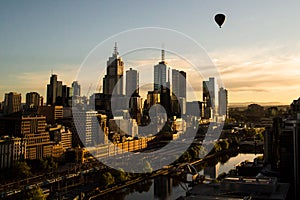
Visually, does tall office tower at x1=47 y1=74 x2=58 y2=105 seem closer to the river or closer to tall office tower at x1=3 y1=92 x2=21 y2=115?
tall office tower at x1=3 y1=92 x2=21 y2=115

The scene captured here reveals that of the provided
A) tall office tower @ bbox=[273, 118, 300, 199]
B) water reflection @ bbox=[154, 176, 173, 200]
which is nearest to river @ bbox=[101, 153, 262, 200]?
water reflection @ bbox=[154, 176, 173, 200]

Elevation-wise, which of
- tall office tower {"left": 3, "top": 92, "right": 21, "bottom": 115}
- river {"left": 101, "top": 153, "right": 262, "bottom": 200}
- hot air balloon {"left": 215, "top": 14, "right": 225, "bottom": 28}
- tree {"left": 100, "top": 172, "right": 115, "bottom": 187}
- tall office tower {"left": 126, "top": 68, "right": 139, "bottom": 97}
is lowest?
river {"left": 101, "top": 153, "right": 262, "bottom": 200}

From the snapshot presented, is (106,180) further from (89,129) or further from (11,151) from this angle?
(89,129)

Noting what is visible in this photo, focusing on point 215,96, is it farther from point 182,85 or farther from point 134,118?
point 134,118

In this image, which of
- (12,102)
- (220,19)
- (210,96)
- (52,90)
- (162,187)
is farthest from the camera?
(210,96)

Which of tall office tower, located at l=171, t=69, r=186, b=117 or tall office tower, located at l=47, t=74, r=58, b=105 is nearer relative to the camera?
tall office tower, located at l=171, t=69, r=186, b=117

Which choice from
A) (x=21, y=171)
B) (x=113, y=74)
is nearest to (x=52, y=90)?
(x=113, y=74)
